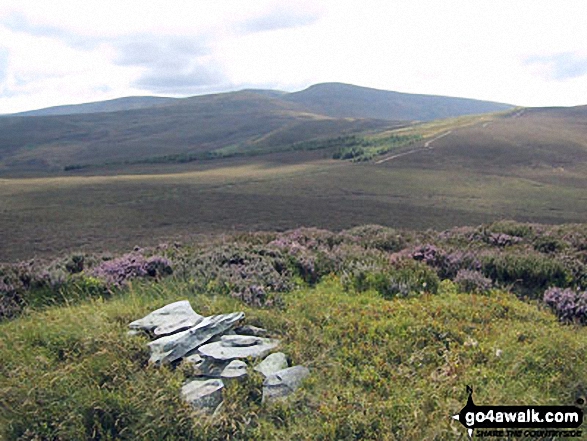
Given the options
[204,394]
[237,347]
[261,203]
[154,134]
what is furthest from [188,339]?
[154,134]

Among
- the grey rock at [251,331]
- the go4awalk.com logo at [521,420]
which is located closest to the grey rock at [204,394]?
the grey rock at [251,331]

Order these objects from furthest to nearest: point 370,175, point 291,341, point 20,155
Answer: point 20,155, point 370,175, point 291,341

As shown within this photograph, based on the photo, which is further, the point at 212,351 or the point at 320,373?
the point at 212,351

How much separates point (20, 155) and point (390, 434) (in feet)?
425

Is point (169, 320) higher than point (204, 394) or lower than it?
higher

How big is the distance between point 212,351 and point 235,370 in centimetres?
45

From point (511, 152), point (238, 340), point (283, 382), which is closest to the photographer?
point (283, 382)

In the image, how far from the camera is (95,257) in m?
10.4

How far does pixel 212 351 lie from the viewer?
5.41 meters

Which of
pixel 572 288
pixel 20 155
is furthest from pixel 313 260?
pixel 20 155

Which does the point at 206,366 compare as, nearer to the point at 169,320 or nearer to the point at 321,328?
the point at 169,320

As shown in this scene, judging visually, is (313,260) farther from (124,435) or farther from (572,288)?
(124,435)

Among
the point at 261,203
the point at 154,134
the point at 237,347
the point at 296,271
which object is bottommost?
the point at 261,203

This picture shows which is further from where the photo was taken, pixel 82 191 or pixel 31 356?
pixel 82 191
